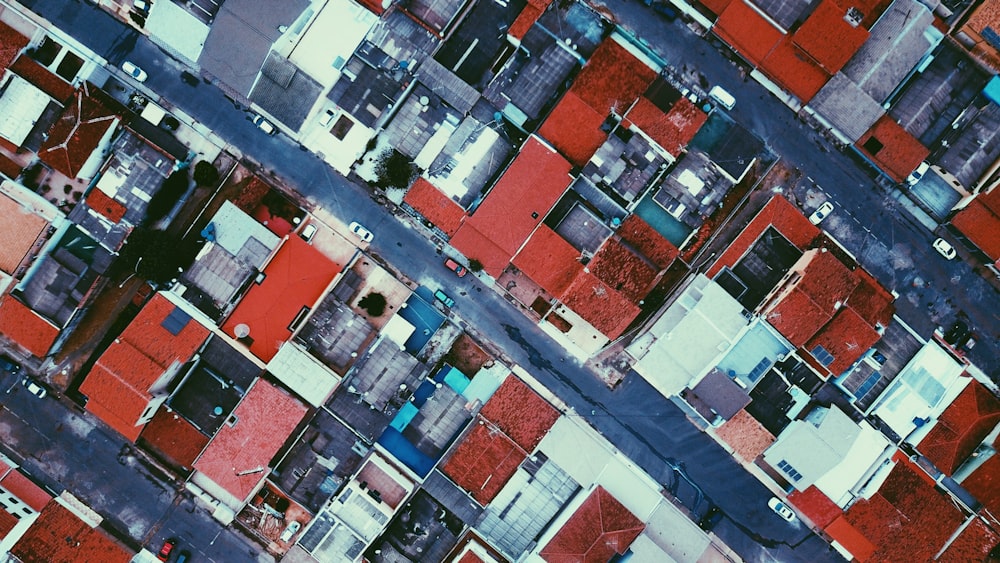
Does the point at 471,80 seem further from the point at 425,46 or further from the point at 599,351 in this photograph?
the point at 599,351

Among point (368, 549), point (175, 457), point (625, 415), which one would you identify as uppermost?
point (625, 415)

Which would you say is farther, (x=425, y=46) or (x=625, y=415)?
(x=625, y=415)

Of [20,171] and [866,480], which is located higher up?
[866,480]

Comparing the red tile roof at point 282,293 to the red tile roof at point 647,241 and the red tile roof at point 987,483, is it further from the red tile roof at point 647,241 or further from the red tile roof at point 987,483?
the red tile roof at point 987,483

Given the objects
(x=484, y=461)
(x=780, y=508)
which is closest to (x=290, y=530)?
(x=484, y=461)

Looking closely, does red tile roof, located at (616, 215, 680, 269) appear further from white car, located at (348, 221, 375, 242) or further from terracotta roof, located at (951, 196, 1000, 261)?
terracotta roof, located at (951, 196, 1000, 261)

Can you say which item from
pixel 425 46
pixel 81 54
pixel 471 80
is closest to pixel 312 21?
pixel 425 46

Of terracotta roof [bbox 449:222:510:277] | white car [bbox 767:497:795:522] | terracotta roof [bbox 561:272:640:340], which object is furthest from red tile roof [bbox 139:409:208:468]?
white car [bbox 767:497:795:522]

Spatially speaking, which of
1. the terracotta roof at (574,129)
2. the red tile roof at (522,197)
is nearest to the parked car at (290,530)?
the red tile roof at (522,197)
